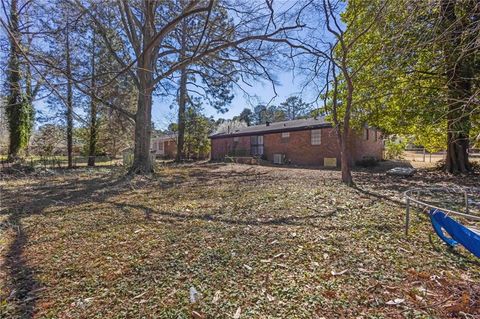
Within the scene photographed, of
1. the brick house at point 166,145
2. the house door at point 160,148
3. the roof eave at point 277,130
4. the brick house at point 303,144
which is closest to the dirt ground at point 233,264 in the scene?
the brick house at point 303,144

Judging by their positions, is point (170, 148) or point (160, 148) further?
point (160, 148)

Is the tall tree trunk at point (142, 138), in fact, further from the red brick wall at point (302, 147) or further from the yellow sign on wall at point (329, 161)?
the yellow sign on wall at point (329, 161)

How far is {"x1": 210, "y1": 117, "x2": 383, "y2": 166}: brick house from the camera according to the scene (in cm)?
1451

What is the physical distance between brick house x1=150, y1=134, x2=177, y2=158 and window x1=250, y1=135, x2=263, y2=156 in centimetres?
956

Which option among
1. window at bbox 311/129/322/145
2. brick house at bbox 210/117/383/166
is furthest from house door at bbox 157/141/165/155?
window at bbox 311/129/322/145

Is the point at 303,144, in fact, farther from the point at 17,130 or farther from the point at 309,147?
the point at 17,130

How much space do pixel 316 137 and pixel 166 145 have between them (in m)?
19.8

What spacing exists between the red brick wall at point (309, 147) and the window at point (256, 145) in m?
0.36

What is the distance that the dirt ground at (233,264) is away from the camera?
6.60ft

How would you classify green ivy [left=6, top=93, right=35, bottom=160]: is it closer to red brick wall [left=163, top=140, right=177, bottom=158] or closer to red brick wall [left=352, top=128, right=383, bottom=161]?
red brick wall [left=163, top=140, right=177, bottom=158]

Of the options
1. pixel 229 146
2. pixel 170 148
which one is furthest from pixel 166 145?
pixel 229 146

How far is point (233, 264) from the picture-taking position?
8.82ft

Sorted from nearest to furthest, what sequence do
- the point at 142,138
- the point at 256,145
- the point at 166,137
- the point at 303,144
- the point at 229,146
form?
the point at 142,138, the point at 303,144, the point at 256,145, the point at 229,146, the point at 166,137

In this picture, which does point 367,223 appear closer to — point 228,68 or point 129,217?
point 129,217
